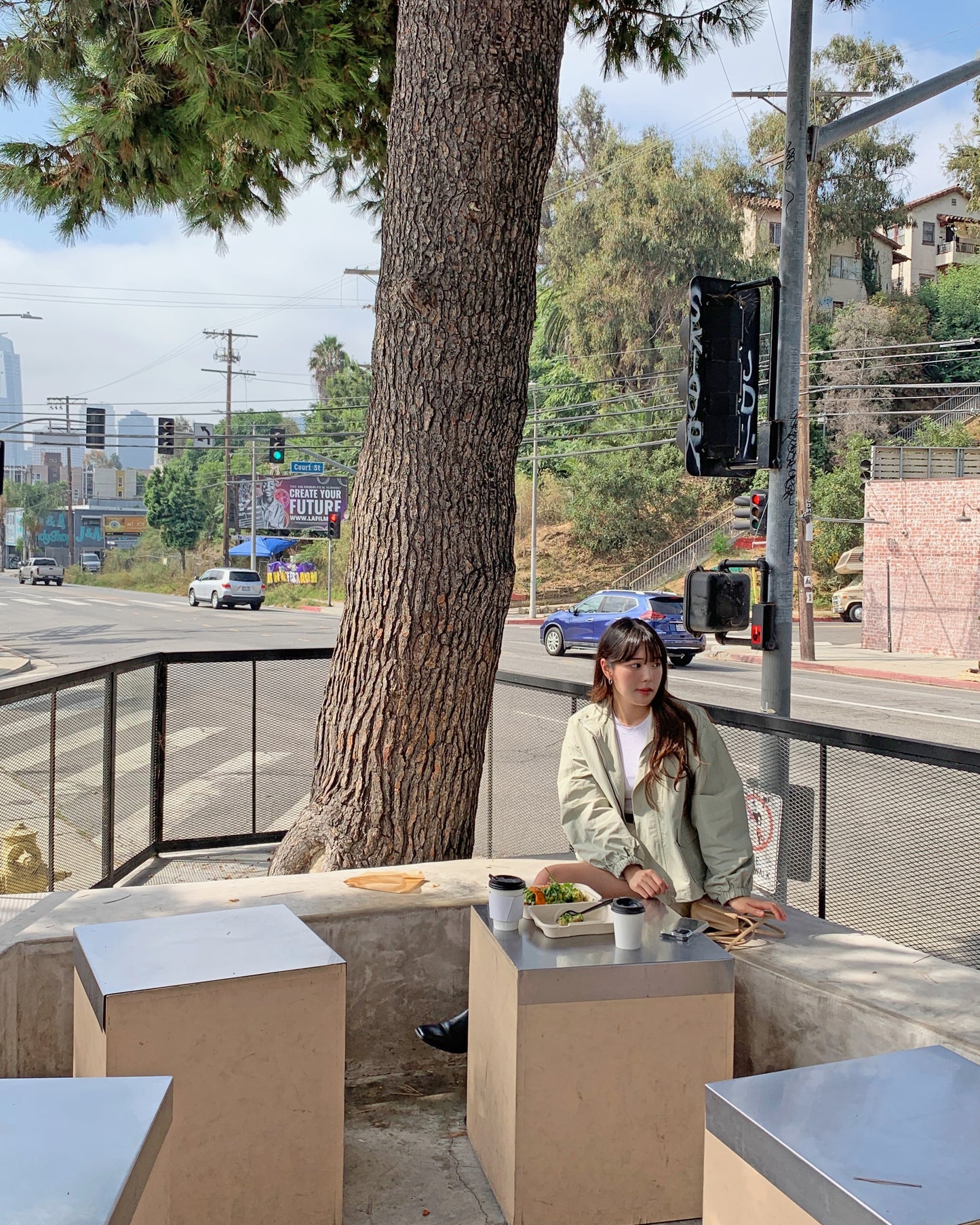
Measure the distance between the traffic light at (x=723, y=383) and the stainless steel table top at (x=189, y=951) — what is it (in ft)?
13.1

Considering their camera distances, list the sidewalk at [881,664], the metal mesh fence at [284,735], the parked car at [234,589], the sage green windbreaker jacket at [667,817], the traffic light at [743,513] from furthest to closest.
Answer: the parked car at [234,589], the sidewalk at [881,664], the traffic light at [743,513], the metal mesh fence at [284,735], the sage green windbreaker jacket at [667,817]

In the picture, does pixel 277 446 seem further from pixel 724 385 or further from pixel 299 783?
pixel 724 385

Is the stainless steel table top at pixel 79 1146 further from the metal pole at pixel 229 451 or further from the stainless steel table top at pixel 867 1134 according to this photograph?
the metal pole at pixel 229 451

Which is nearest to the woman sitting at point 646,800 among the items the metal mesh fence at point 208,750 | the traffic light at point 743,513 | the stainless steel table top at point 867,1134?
the stainless steel table top at point 867,1134

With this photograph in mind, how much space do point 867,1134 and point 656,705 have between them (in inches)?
77.5

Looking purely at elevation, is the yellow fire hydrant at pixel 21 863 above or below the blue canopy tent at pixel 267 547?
below

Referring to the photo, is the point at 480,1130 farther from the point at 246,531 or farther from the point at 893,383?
the point at 246,531

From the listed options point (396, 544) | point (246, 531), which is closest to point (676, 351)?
point (246, 531)

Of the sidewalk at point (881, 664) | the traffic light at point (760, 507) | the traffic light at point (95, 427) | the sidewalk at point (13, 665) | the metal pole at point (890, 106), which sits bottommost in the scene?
the sidewalk at point (881, 664)

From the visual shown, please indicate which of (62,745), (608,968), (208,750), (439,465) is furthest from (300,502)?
(608,968)

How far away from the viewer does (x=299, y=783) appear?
6664 millimetres

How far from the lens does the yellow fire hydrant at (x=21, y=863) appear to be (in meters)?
4.67

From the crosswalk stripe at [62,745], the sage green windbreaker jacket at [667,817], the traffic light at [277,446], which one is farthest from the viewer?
the traffic light at [277,446]

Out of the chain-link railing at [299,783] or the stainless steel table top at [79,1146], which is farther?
the chain-link railing at [299,783]
